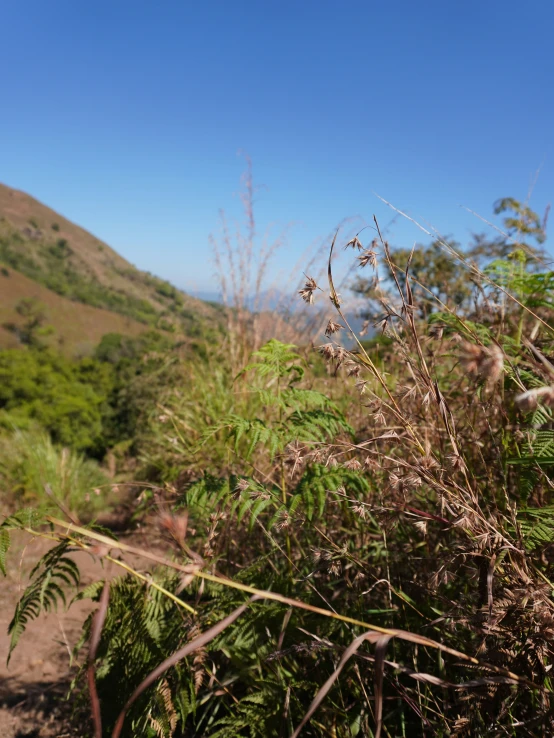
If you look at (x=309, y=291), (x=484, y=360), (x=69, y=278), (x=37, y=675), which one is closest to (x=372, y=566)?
(x=309, y=291)

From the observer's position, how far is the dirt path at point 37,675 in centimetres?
154

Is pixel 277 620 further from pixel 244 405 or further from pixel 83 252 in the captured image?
pixel 83 252

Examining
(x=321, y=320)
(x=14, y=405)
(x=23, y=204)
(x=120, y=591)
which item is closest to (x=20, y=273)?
(x=23, y=204)

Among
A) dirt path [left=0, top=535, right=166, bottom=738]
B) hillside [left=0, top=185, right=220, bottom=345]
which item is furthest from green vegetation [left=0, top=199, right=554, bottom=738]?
hillside [left=0, top=185, right=220, bottom=345]

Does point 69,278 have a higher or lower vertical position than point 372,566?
lower

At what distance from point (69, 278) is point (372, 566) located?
53105 mm

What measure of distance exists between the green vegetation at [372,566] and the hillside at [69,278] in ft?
79.3

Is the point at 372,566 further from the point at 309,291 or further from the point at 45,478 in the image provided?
the point at 45,478

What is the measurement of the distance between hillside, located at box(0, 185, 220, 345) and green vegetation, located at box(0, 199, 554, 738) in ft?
79.3

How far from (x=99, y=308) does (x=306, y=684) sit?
143 ft

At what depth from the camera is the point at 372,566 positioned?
124cm

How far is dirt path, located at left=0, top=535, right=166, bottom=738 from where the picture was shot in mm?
1541

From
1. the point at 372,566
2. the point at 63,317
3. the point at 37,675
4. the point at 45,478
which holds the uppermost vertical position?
the point at 372,566

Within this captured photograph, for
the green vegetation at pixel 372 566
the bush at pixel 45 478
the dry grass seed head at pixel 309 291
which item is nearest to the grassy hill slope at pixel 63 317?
the bush at pixel 45 478
